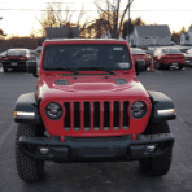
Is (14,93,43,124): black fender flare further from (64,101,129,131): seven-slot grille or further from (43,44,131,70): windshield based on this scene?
(43,44,131,70): windshield

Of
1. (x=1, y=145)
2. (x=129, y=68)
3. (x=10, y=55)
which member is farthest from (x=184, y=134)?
(x=10, y=55)

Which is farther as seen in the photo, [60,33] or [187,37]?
[187,37]

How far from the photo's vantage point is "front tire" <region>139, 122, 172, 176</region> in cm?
446

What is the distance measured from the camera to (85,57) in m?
5.75

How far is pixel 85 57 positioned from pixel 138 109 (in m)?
1.87

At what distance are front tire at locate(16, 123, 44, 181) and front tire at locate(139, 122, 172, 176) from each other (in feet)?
4.66

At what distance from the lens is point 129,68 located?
18.9 ft

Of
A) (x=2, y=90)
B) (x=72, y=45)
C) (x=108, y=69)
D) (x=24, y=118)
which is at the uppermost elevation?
(x=72, y=45)

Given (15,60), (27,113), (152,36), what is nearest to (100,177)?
(27,113)

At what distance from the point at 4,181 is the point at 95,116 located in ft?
5.46

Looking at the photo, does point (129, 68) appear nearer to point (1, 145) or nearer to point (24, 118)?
point (24, 118)

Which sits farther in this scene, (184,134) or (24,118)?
(184,134)

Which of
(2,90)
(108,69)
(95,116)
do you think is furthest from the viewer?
(2,90)

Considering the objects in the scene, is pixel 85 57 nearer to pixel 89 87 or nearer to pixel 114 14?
pixel 89 87
